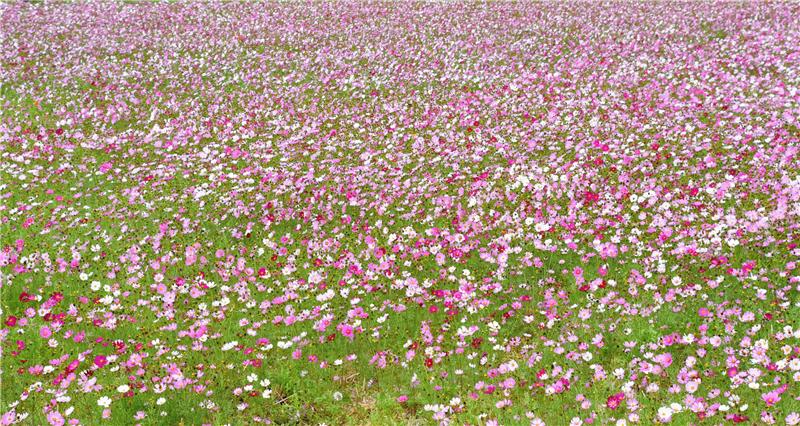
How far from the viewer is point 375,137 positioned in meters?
12.8

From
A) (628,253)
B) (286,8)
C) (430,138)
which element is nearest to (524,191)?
(628,253)

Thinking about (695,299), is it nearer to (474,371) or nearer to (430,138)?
(474,371)

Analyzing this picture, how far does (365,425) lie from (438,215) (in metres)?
3.93

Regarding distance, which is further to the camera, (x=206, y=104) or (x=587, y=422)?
(x=206, y=104)

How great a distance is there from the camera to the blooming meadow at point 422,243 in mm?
5871

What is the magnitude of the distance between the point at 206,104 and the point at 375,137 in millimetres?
5680

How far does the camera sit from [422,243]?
838cm

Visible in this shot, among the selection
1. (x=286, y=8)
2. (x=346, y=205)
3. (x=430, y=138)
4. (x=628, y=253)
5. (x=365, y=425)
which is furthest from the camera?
(x=286, y=8)

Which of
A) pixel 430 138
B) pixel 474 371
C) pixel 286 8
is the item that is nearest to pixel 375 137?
pixel 430 138

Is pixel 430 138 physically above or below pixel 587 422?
below

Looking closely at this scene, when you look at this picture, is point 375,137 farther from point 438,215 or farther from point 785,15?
point 785,15

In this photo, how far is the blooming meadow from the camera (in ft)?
19.3

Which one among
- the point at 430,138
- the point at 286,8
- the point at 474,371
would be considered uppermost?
the point at 474,371

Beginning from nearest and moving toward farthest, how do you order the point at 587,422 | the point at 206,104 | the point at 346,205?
the point at 587,422 → the point at 346,205 → the point at 206,104
